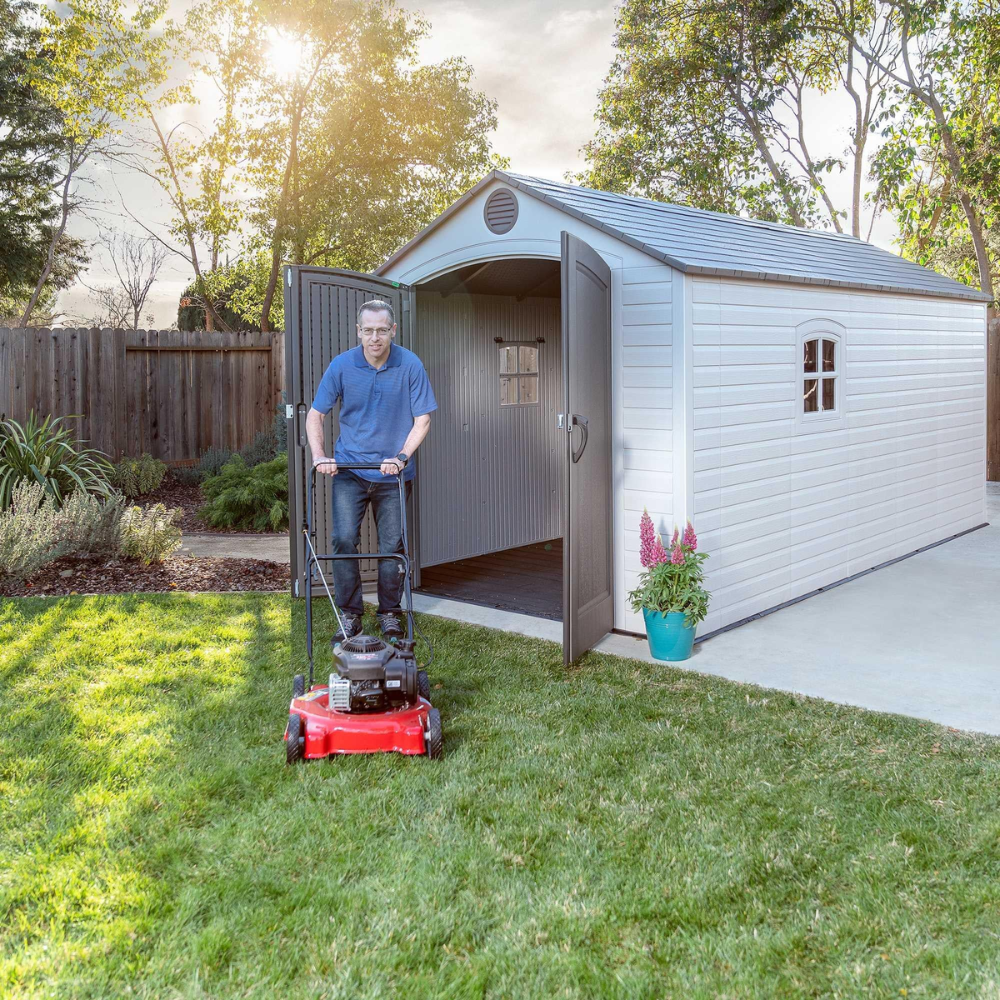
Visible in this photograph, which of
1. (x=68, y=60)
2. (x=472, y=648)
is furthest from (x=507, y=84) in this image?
(x=472, y=648)

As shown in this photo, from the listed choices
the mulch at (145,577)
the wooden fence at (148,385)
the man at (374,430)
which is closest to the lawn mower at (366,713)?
the man at (374,430)

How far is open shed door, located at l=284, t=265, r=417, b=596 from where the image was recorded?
6449 millimetres

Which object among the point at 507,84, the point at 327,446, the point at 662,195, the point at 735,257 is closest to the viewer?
the point at 735,257

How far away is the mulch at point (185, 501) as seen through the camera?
31.2ft

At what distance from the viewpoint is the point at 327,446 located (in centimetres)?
680

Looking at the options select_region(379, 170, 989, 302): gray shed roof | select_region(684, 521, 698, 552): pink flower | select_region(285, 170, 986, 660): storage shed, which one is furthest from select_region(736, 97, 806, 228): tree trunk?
select_region(684, 521, 698, 552): pink flower

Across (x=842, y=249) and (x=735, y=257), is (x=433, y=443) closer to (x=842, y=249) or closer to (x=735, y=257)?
(x=735, y=257)

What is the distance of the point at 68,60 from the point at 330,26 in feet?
13.8

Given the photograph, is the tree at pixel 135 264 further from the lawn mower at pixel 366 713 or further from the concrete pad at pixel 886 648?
the lawn mower at pixel 366 713

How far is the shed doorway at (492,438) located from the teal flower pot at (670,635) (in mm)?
1482

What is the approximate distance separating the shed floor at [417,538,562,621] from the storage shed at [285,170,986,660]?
→ 0.13 ft

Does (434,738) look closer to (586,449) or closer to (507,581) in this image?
(586,449)

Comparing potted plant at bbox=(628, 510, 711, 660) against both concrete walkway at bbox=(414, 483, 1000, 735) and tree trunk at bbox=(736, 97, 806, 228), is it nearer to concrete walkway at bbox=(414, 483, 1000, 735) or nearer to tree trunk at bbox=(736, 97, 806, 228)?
concrete walkway at bbox=(414, 483, 1000, 735)

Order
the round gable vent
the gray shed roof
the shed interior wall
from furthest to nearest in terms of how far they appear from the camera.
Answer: the shed interior wall, the round gable vent, the gray shed roof
